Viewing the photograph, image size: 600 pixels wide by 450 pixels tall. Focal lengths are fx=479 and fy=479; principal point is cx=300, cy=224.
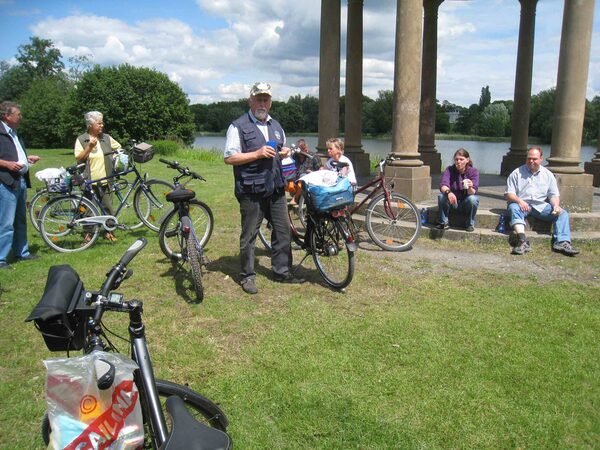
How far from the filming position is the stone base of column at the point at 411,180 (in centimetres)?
830

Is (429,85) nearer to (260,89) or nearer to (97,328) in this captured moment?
(260,89)

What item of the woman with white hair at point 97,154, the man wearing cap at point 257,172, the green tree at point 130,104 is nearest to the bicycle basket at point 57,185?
the woman with white hair at point 97,154

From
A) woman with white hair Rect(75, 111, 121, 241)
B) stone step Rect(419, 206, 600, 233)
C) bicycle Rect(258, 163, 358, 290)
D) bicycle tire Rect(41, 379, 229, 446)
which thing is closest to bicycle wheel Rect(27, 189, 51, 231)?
woman with white hair Rect(75, 111, 121, 241)

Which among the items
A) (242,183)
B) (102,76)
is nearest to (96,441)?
(242,183)

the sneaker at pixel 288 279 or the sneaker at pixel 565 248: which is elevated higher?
the sneaker at pixel 565 248

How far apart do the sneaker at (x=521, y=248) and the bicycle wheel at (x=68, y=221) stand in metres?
5.91

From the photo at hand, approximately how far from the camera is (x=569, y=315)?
14.8ft

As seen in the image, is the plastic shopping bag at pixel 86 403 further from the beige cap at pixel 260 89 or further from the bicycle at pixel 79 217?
the bicycle at pixel 79 217

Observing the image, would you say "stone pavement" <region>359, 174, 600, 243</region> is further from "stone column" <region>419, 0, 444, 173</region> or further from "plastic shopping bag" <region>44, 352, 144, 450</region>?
"plastic shopping bag" <region>44, 352, 144, 450</region>

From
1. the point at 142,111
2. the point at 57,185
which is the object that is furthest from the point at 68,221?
the point at 142,111

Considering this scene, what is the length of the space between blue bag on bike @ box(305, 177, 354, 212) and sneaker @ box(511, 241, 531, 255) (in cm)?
282

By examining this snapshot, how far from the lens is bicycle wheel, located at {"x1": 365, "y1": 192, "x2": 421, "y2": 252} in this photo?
682 centimetres

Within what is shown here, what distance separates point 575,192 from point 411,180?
2529mm

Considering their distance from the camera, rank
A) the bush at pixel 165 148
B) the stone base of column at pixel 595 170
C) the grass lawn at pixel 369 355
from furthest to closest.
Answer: the bush at pixel 165 148 → the stone base of column at pixel 595 170 → the grass lawn at pixel 369 355
